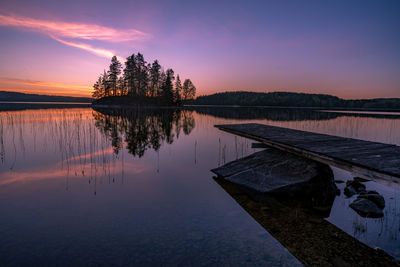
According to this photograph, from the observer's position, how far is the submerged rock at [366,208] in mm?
6438

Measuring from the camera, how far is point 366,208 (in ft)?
21.8

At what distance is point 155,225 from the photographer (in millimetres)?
5875

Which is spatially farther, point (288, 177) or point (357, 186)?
point (357, 186)

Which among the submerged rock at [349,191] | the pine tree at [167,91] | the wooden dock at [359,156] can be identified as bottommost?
the submerged rock at [349,191]

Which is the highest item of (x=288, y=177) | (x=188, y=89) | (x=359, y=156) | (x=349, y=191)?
(x=188, y=89)

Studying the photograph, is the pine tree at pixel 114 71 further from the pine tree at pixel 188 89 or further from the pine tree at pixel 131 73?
the pine tree at pixel 188 89

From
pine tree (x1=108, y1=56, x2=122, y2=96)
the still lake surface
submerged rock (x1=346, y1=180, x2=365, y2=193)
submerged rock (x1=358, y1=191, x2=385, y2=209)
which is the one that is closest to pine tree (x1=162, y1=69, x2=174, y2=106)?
pine tree (x1=108, y1=56, x2=122, y2=96)

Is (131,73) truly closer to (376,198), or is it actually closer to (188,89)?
(188,89)

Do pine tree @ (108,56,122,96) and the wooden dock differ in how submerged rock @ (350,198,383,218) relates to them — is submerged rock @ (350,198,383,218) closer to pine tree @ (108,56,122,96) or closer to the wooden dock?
the wooden dock

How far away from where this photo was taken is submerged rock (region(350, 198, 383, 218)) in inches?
253

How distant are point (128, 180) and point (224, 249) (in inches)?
235

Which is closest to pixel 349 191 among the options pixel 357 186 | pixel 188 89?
pixel 357 186

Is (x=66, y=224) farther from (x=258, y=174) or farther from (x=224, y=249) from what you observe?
(x=258, y=174)

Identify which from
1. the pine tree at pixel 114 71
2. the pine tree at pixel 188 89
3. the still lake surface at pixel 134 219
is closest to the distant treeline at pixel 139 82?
the pine tree at pixel 114 71
